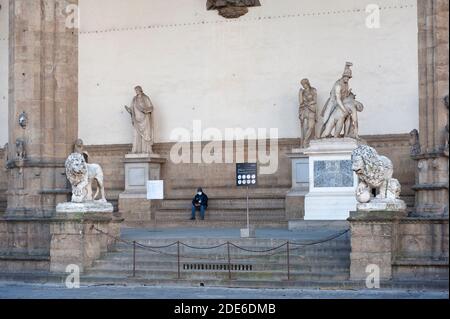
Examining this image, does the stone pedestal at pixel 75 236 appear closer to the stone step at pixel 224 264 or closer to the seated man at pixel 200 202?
the stone step at pixel 224 264

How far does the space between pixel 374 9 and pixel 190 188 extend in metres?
7.38

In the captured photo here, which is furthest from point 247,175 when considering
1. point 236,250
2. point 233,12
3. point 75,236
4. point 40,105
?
point 233,12

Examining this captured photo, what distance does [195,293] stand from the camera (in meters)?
17.4

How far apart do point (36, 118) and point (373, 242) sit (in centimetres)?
794

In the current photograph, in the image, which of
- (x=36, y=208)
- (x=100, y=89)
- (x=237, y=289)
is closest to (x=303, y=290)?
(x=237, y=289)

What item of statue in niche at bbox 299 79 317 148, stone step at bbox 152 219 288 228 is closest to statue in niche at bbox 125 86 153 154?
stone step at bbox 152 219 288 228

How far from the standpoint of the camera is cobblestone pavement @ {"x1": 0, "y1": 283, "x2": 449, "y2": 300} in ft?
54.6

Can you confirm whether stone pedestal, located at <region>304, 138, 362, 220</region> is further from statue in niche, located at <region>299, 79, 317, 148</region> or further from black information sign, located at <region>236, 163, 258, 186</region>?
statue in niche, located at <region>299, 79, 317, 148</region>

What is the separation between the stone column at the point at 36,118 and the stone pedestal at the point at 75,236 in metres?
1.20

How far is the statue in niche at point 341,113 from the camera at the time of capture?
24.6 meters

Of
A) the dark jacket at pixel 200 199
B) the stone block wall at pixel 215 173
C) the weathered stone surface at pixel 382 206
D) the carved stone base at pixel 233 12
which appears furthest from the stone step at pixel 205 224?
the weathered stone surface at pixel 382 206

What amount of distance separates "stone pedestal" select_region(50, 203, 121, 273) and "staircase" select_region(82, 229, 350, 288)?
30 centimetres

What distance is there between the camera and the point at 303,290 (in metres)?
17.7

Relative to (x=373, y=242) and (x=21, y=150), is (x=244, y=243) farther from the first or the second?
(x=21, y=150)
